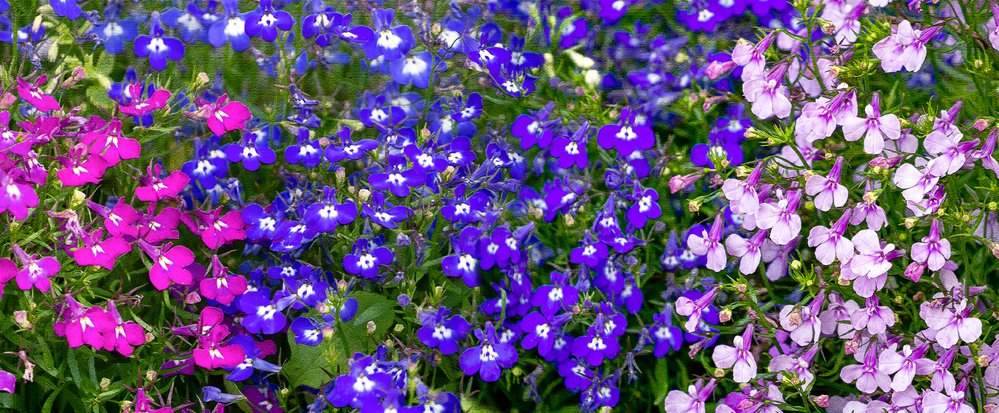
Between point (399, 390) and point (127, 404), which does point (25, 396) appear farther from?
point (399, 390)

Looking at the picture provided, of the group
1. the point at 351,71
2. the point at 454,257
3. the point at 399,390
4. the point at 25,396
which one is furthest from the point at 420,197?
the point at 25,396

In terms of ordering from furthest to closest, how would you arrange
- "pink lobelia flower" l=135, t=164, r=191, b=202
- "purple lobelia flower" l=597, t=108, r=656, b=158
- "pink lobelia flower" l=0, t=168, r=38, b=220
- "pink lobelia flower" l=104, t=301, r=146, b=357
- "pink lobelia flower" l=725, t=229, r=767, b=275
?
"purple lobelia flower" l=597, t=108, r=656, b=158 → "pink lobelia flower" l=135, t=164, r=191, b=202 → "pink lobelia flower" l=725, t=229, r=767, b=275 → "pink lobelia flower" l=104, t=301, r=146, b=357 → "pink lobelia flower" l=0, t=168, r=38, b=220

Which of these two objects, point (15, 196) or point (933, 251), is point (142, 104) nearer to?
point (15, 196)

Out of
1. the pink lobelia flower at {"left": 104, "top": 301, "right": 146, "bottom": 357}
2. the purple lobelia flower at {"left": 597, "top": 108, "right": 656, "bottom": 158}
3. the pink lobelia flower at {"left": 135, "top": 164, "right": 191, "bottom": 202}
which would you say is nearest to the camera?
the pink lobelia flower at {"left": 104, "top": 301, "right": 146, "bottom": 357}

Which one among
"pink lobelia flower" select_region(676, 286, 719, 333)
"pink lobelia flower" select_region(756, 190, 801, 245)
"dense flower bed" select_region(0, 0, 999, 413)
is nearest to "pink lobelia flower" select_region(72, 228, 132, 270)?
"dense flower bed" select_region(0, 0, 999, 413)

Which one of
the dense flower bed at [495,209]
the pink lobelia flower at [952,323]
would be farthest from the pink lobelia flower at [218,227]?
the pink lobelia flower at [952,323]

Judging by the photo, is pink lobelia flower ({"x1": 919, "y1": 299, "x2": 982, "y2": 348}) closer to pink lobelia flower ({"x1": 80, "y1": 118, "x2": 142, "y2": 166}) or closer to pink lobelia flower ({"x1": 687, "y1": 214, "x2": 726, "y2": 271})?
pink lobelia flower ({"x1": 687, "y1": 214, "x2": 726, "y2": 271})

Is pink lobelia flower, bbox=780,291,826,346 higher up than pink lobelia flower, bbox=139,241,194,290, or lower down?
lower down
